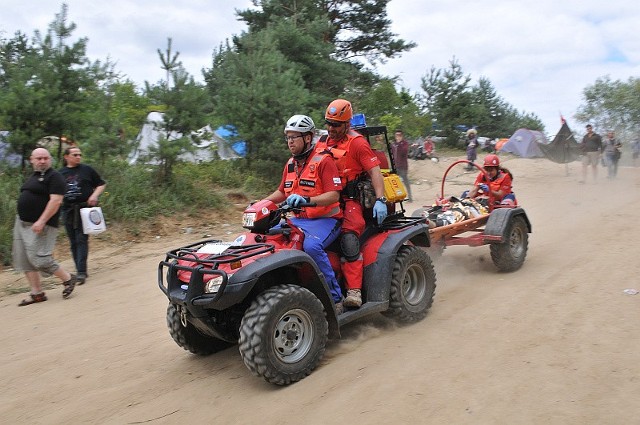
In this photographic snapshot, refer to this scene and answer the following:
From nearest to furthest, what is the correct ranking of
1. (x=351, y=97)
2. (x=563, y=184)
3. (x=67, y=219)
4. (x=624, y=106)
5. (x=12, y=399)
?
(x=12, y=399) < (x=67, y=219) < (x=563, y=184) < (x=351, y=97) < (x=624, y=106)

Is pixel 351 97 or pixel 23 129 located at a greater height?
pixel 351 97

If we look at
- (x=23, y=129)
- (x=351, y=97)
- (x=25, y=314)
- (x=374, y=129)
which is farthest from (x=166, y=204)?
(x=351, y=97)

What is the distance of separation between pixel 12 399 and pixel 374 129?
447 cm

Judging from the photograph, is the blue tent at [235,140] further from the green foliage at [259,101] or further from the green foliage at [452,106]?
the green foliage at [452,106]

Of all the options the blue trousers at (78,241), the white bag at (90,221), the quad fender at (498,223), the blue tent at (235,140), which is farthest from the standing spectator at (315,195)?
the blue tent at (235,140)

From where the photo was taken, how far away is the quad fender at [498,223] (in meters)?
7.36

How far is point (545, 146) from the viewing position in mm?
25391

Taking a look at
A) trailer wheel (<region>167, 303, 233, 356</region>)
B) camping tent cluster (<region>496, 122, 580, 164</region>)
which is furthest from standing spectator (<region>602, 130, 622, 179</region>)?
trailer wheel (<region>167, 303, 233, 356</region>)

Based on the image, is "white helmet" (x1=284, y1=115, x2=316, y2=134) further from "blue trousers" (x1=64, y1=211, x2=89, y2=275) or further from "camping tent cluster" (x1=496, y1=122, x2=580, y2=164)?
→ "camping tent cluster" (x1=496, y1=122, x2=580, y2=164)

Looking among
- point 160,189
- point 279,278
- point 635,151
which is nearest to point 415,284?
point 279,278

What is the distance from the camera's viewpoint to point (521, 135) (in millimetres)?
29484

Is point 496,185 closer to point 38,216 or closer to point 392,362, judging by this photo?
point 392,362

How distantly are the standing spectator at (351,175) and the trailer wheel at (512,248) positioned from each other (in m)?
2.84

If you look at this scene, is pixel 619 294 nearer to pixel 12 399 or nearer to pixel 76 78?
pixel 12 399
